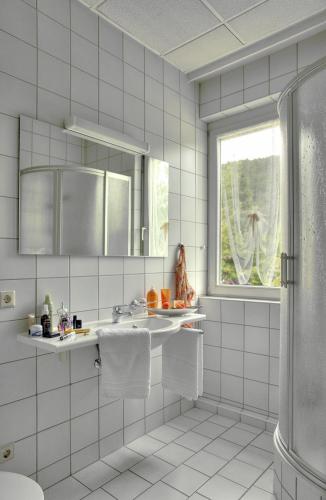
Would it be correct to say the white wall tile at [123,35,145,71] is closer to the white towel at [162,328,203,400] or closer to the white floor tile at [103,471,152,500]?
the white towel at [162,328,203,400]

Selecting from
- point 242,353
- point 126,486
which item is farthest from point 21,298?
point 242,353

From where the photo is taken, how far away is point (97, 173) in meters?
2.01

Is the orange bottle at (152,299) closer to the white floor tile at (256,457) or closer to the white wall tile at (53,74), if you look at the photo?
the white floor tile at (256,457)

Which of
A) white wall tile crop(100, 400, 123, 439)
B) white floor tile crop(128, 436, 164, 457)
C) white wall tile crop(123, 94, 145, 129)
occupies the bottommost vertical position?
Answer: white floor tile crop(128, 436, 164, 457)

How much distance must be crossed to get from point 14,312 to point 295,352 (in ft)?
4.18

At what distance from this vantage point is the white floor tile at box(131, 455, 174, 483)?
1.89 meters

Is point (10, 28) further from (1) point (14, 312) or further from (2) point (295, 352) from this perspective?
(2) point (295, 352)

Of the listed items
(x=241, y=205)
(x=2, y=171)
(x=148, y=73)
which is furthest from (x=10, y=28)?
(x=241, y=205)

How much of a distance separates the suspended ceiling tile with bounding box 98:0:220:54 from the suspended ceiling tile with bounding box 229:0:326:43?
17cm

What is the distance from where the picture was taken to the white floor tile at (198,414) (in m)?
2.57

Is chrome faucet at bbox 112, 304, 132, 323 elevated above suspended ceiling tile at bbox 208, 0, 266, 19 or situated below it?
below

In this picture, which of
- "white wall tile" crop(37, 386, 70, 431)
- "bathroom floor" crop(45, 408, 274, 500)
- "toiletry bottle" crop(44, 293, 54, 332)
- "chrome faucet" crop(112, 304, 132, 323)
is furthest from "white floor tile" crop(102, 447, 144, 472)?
"toiletry bottle" crop(44, 293, 54, 332)

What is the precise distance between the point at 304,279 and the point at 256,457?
1.32 m

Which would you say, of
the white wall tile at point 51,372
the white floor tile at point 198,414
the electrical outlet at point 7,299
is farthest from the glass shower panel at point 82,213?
the white floor tile at point 198,414
